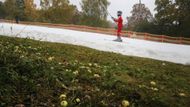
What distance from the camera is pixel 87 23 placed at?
51719 mm

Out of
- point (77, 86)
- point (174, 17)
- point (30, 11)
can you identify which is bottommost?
point (77, 86)

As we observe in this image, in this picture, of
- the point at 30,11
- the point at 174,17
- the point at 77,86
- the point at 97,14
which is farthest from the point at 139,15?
the point at 77,86

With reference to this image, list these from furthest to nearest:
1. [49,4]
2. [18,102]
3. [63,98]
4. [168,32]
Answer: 1. [49,4]
2. [168,32]
3. [63,98]
4. [18,102]

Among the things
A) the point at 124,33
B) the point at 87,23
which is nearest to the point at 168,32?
the point at 124,33

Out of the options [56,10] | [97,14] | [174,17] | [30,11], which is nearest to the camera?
[174,17]

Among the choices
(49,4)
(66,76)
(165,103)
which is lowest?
(165,103)

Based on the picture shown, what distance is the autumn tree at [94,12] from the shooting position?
173 ft

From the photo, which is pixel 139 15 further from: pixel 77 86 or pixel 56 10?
pixel 77 86

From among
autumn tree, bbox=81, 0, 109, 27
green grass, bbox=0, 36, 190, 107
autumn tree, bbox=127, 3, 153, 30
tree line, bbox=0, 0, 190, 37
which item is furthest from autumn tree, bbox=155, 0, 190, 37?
green grass, bbox=0, 36, 190, 107

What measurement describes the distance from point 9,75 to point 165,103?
8.52 ft

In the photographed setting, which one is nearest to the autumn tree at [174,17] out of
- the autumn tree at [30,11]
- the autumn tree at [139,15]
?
the autumn tree at [139,15]

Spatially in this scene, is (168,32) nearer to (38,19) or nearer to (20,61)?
(38,19)

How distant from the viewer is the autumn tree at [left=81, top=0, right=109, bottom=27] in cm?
5259

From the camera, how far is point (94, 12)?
5497 centimetres
